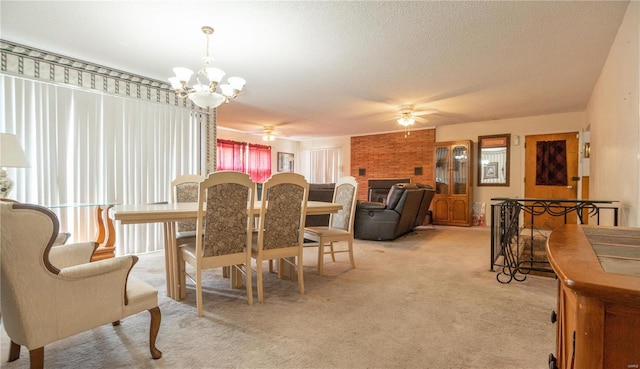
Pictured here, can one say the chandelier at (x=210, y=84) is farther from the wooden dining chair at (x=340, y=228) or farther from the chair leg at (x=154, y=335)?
the chair leg at (x=154, y=335)

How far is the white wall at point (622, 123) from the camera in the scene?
2197 mm

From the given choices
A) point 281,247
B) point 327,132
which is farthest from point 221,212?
point 327,132

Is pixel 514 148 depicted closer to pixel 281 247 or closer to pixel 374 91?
pixel 374 91

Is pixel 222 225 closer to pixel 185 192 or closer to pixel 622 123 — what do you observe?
pixel 185 192

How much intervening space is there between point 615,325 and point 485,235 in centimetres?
570

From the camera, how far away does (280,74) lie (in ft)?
12.9

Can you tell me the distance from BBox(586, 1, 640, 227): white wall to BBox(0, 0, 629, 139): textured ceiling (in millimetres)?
204

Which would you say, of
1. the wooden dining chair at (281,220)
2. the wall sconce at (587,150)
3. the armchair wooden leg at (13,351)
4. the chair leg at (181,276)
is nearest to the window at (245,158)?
the chair leg at (181,276)

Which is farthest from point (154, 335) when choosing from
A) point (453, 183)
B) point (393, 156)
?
point (393, 156)

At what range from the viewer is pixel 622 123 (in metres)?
2.61

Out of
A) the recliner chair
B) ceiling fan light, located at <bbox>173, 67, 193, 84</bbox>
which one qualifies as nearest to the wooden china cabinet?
the recliner chair

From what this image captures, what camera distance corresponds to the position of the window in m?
7.74

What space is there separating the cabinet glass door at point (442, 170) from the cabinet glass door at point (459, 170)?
157 millimetres

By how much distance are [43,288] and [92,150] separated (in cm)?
302
